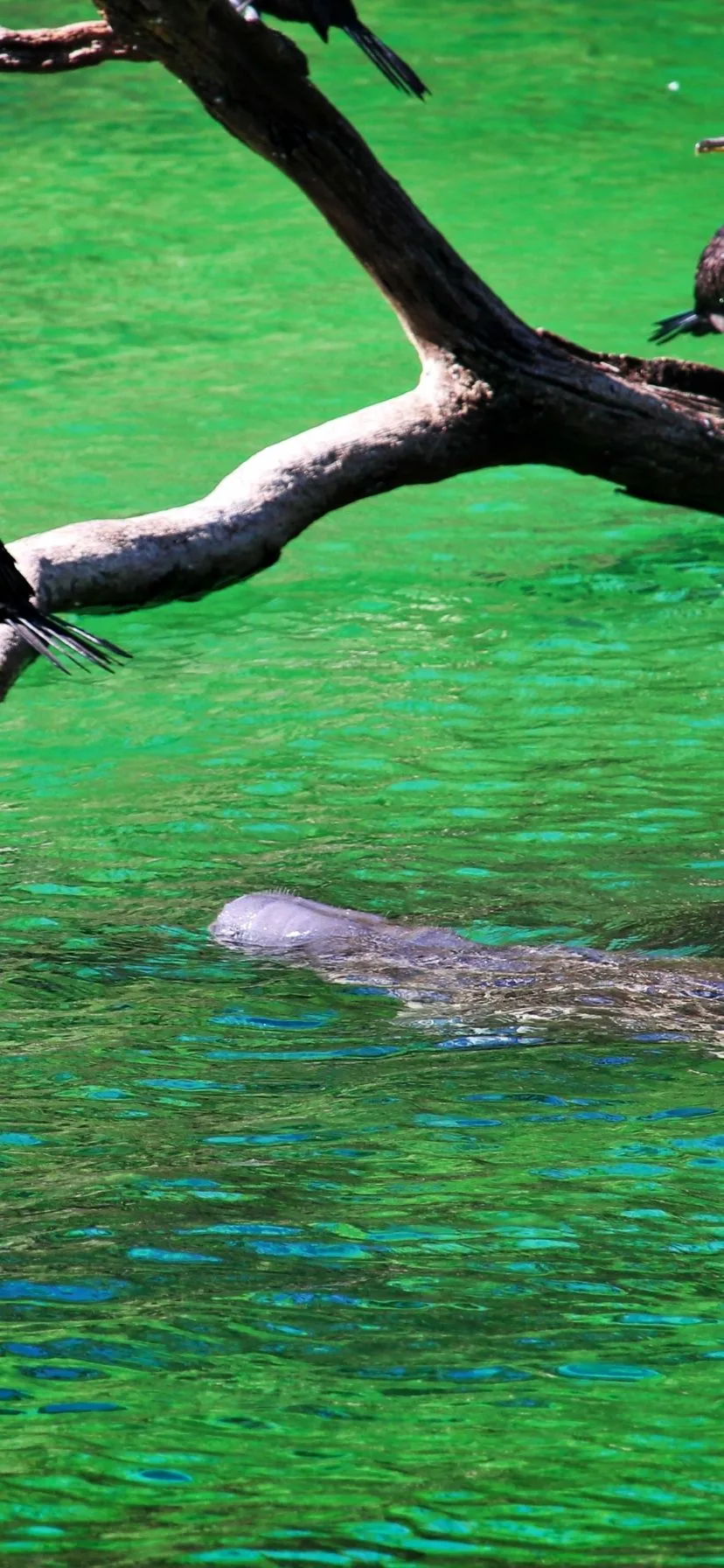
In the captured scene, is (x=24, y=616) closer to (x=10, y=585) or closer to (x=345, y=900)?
(x=10, y=585)

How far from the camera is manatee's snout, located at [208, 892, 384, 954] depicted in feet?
22.6

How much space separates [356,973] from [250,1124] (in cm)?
120

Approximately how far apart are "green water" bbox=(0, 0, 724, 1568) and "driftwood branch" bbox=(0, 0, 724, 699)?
1.15 m

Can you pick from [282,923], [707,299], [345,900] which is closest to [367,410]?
[345,900]

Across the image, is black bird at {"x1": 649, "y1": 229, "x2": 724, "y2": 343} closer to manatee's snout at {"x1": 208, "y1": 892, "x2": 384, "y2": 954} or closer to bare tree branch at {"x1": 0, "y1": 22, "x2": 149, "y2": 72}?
bare tree branch at {"x1": 0, "y1": 22, "x2": 149, "y2": 72}

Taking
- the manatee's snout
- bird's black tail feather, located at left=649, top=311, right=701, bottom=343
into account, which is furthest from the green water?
bird's black tail feather, located at left=649, top=311, right=701, bottom=343

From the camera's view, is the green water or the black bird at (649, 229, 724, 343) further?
the black bird at (649, 229, 724, 343)

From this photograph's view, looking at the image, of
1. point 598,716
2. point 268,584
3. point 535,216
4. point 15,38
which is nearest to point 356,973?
point 598,716

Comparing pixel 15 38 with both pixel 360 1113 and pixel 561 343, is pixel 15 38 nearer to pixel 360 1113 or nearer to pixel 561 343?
pixel 561 343

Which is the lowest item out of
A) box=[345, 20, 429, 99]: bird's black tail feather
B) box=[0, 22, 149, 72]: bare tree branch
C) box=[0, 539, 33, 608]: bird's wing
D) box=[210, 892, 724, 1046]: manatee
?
box=[210, 892, 724, 1046]: manatee

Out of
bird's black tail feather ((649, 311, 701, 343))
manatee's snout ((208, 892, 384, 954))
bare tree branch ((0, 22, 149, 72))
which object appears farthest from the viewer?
bird's black tail feather ((649, 311, 701, 343))

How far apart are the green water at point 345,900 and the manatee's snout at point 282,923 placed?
107mm

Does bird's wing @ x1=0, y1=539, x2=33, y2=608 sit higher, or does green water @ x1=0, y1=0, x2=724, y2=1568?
bird's wing @ x1=0, y1=539, x2=33, y2=608

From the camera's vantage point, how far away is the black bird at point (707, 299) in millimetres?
10383
